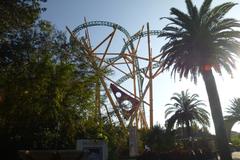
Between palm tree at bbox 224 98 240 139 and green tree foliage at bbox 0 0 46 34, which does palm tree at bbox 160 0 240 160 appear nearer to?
green tree foliage at bbox 0 0 46 34

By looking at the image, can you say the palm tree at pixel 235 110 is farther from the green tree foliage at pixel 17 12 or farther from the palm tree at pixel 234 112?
the green tree foliage at pixel 17 12

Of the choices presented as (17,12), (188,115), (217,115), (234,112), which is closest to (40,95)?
(17,12)

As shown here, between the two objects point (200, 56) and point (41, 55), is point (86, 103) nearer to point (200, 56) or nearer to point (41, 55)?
point (41, 55)

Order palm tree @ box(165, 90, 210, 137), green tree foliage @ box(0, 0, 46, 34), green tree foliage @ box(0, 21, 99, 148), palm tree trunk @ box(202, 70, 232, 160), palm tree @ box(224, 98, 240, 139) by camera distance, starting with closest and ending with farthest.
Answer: green tree foliage @ box(0, 0, 46, 34), green tree foliage @ box(0, 21, 99, 148), palm tree trunk @ box(202, 70, 232, 160), palm tree @ box(165, 90, 210, 137), palm tree @ box(224, 98, 240, 139)

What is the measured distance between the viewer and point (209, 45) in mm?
26172

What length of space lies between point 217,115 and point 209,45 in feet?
15.3

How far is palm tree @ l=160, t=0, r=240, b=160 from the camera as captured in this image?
84.8 ft

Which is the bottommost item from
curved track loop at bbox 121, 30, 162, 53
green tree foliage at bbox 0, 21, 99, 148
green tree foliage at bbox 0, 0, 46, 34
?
green tree foliage at bbox 0, 21, 99, 148

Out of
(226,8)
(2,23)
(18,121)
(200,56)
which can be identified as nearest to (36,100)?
(18,121)

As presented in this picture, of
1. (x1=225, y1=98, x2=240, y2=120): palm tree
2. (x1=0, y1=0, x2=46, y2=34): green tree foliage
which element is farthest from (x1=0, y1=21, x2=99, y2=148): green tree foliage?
(x1=225, y1=98, x2=240, y2=120): palm tree

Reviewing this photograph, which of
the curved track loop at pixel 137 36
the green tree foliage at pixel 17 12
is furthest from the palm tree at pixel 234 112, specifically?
the green tree foliage at pixel 17 12

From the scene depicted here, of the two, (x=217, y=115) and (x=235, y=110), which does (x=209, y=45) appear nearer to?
(x=217, y=115)

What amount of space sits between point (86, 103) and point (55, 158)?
8074 millimetres

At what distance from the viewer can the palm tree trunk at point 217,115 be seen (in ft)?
82.9
